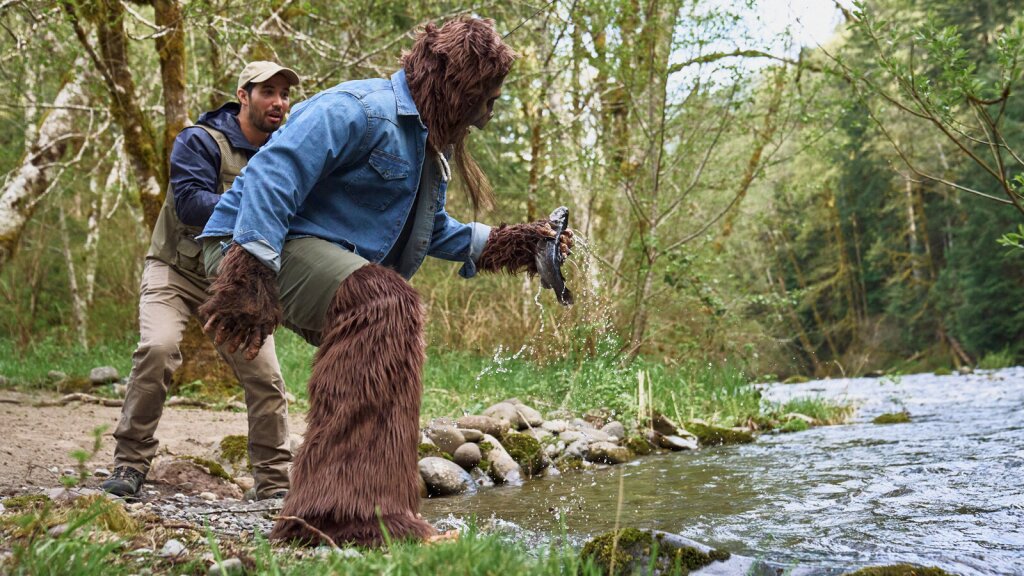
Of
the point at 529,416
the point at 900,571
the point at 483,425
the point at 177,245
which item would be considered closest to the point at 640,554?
the point at 900,571

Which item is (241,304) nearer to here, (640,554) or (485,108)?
(485,108)

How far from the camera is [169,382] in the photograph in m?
4.27

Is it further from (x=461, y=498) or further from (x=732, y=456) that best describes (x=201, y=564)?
(x=732, y=456)

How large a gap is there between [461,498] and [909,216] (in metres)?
30.6

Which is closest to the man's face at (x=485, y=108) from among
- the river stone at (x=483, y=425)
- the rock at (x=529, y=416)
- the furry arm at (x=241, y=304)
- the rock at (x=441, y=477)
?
the furry arm at (x=241, y=304)

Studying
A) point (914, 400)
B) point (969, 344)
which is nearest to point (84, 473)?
point (914, 400)

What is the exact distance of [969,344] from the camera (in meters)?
27.5

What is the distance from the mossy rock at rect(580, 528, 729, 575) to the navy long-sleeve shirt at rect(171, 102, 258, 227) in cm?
244

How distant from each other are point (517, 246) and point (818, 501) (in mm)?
2091

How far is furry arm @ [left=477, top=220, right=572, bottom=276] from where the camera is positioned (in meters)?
3.60

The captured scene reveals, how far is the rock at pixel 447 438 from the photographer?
5938 millimetres

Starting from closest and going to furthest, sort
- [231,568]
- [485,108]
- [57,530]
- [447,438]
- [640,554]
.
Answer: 1. [231,568]
2. [57,530]
3. [640,554]
4. [485,108]
5. [447,438]

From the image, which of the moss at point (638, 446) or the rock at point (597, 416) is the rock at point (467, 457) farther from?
the rock at point (597, 416)

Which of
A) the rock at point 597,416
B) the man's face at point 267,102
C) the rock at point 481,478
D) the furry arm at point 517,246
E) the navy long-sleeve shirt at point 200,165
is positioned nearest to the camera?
the furry arm at point 517,246
